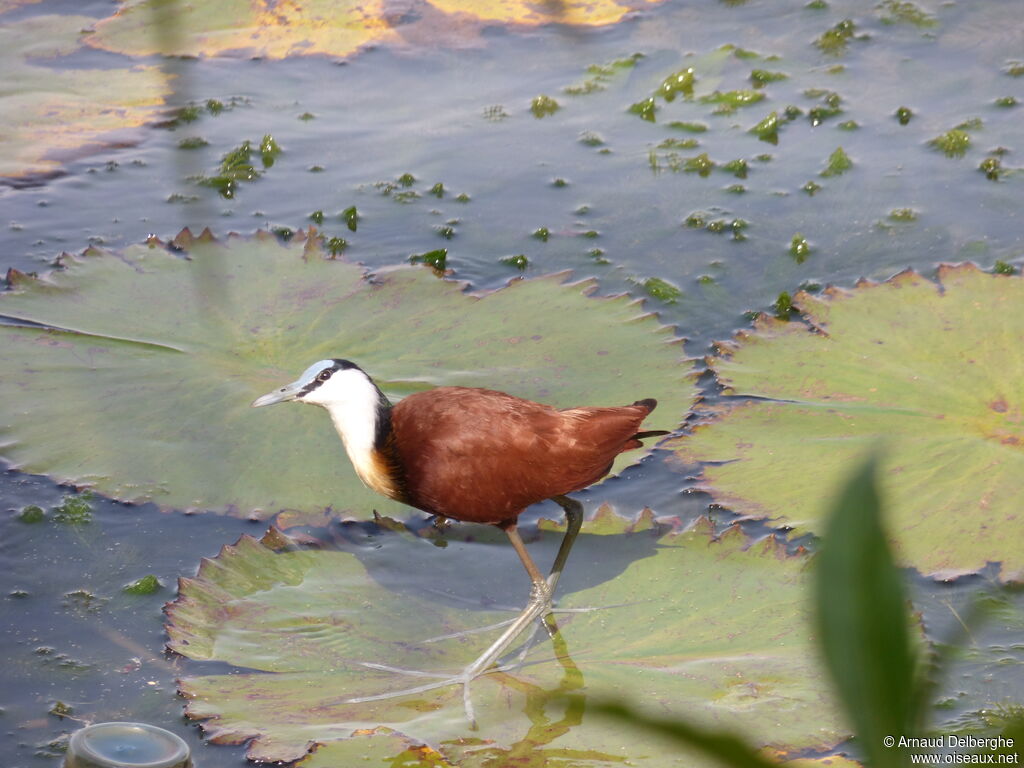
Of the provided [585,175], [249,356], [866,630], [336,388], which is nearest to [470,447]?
[336,388]

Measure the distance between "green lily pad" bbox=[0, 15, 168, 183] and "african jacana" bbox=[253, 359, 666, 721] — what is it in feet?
9.73

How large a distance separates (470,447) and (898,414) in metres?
1.46

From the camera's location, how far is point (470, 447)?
314 cm

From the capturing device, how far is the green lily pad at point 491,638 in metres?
2.72

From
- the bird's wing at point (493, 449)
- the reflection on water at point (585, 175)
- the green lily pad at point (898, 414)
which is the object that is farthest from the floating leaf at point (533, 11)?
the bird's wing at point (493, 449)

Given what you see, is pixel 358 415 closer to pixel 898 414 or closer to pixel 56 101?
pixel 898 414

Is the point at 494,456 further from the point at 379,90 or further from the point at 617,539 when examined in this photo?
the point at 379,90

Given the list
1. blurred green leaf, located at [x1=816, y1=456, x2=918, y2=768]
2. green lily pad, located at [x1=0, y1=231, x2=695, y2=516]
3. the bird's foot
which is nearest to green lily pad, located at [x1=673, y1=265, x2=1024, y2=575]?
green lily pad, located at [x1=0, y1=231, x2=695, y2=516]

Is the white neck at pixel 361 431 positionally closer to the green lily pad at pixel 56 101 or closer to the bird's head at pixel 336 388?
the bird's head at pixel 336 388

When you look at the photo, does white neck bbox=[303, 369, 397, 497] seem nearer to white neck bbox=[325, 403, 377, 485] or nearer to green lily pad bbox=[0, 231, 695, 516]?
white neck bbox=[325, 403, 377, 485]

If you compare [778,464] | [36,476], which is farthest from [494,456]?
[36,476]

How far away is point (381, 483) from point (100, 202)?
3.01 meters

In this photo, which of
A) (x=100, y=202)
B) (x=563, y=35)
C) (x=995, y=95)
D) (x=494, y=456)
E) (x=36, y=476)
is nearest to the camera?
(x=494, y=456)

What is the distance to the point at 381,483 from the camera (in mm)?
3166
